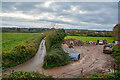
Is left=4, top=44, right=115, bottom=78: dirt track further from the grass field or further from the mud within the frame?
the grass field

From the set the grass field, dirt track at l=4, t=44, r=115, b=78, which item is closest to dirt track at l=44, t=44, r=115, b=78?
dirt track at l=4, t=44, r=115, b=78

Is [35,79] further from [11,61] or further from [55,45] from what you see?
[55,45]

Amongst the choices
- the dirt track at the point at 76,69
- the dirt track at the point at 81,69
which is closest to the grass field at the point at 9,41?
the dirt track at the point at 76,69

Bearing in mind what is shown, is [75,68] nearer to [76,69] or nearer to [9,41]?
[76,69]

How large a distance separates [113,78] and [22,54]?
8591mm

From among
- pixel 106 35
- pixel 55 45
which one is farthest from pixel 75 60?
pixel 106 35

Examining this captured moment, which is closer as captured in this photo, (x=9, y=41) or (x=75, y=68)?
(x=75, y=68)

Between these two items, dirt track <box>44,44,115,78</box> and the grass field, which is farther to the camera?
the grass field

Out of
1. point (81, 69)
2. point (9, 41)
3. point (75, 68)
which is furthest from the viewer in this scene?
point (9, 41)

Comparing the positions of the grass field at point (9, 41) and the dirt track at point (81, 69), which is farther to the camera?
the grass field at point (9, 41)

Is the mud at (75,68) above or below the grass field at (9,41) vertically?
below

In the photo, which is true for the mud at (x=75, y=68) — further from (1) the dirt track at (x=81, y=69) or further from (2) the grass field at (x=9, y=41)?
(2) the grass field at (x=9, y=41)

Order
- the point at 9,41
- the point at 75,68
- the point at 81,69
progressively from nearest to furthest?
the point at 81,69 < the point at 75,68 < the point at 9,41

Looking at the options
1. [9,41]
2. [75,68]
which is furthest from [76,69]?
[9,41]
